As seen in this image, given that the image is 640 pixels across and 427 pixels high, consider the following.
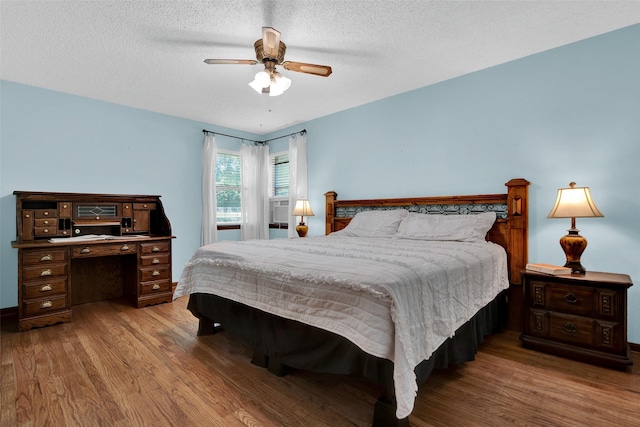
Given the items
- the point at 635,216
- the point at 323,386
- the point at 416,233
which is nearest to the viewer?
the point at 323,386

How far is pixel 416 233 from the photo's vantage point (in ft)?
9.65

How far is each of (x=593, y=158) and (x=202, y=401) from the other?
331cm

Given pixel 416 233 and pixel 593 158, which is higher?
pixel 593 158

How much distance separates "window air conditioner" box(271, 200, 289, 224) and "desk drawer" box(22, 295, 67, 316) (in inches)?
116

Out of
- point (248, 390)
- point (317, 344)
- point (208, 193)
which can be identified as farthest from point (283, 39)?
point (208, 193)

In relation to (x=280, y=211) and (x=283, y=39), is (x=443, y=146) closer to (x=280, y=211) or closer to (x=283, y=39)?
(x=283, y=39)

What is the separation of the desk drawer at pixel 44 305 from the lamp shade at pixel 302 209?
8.84 ft

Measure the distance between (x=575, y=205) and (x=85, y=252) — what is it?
438 centimetres

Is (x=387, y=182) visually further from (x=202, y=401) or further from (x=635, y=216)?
(x=202, y=401)

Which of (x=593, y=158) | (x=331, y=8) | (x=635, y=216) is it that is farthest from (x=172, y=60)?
(x=635, y=216)

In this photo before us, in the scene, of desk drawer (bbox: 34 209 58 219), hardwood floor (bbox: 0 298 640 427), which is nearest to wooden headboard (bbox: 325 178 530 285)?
hardwood floor (bbox: 0 298 640 427)

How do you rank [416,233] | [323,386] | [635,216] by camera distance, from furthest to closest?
[416,233], [635,216], [323,386]

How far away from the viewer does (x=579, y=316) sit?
7.04ft

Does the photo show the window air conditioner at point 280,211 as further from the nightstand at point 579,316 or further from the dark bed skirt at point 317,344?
the nightstand at point 579,316
